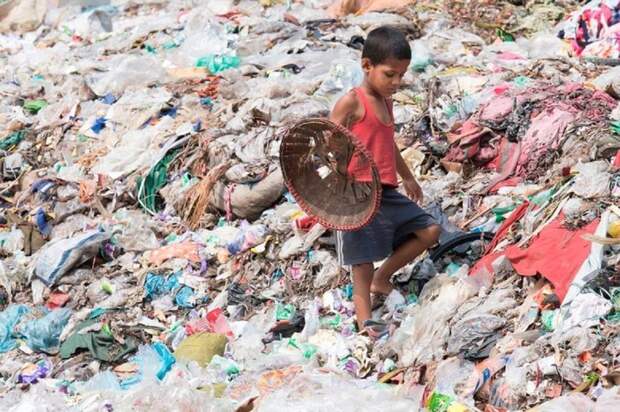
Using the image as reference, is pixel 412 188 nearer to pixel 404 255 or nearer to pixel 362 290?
pixel 404 255

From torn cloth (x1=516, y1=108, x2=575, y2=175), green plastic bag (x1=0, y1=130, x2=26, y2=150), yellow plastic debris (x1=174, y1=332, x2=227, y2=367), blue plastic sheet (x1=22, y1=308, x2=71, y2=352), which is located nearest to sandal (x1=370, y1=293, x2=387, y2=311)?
yellow plastic debris (x1=174, y1=332, x2=227, y2=367)

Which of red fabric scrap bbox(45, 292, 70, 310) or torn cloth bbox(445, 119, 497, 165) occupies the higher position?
torn cloth bbox(445, 119, 497, 165)

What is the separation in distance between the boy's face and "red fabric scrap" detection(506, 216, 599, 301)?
0.95 m

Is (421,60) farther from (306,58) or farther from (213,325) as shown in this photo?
(213,325)

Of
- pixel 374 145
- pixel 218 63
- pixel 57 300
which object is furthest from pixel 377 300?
pixel 218 63

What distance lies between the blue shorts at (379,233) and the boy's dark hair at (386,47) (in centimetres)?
60

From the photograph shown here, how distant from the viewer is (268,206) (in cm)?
639

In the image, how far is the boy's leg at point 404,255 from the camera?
465 centimetres

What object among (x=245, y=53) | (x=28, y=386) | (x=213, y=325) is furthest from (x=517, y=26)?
(x=28, y=386)

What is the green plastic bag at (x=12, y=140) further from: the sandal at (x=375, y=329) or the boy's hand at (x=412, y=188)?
the sandal at (x=375, y=329)

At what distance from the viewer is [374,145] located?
450cm

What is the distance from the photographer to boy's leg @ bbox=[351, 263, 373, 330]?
15.2 feet

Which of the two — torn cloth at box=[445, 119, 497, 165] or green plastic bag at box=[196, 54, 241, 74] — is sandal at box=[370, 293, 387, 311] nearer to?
torn cloth at box=[445, 119, 497, 165]

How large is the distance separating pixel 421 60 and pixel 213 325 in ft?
12.9
